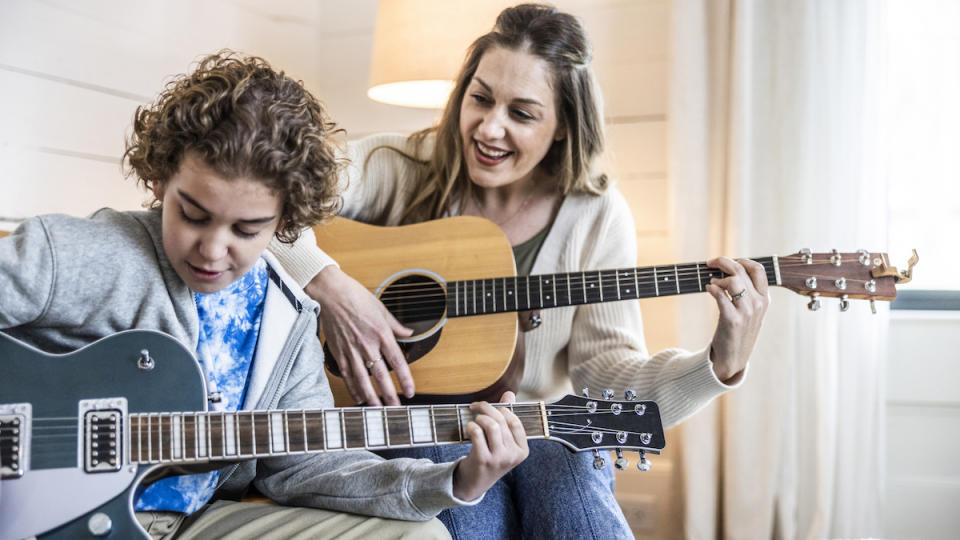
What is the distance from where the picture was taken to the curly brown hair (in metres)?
0.96

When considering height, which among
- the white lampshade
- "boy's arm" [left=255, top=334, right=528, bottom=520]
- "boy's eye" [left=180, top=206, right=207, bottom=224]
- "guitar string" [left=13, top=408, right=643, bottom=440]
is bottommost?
"boy's arm" [left=255, top=334, right=528, bottom=520]

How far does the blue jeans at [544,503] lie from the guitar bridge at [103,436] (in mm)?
487

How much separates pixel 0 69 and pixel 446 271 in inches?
41.4

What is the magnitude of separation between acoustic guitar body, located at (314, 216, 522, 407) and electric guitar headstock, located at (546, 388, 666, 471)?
30 cm

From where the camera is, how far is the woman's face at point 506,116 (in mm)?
1463

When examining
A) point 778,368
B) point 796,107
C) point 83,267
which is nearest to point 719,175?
point 796,107

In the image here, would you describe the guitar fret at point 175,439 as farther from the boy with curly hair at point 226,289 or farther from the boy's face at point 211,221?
the boy's face at point 211,221

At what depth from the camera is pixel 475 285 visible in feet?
4.63

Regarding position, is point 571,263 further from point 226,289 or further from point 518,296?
point 226,289

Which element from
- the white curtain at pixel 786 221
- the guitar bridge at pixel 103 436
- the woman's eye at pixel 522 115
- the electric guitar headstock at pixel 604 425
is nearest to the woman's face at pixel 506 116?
the woman's eye at pixel 522 115

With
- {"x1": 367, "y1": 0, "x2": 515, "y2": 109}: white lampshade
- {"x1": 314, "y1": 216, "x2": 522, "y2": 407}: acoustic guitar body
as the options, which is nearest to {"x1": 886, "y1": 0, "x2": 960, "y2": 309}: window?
{"x1": 367, "y1": 0, "x2": 515, "y2": 109}: white lampshade

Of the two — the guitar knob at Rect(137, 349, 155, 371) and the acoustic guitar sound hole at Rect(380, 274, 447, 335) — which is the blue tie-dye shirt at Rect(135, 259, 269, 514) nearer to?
the guitar knob at Rect(137, 349, 155, 371)

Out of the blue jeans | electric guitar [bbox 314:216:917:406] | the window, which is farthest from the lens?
the window

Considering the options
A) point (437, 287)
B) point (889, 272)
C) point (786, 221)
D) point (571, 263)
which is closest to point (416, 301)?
point (437, 287)
